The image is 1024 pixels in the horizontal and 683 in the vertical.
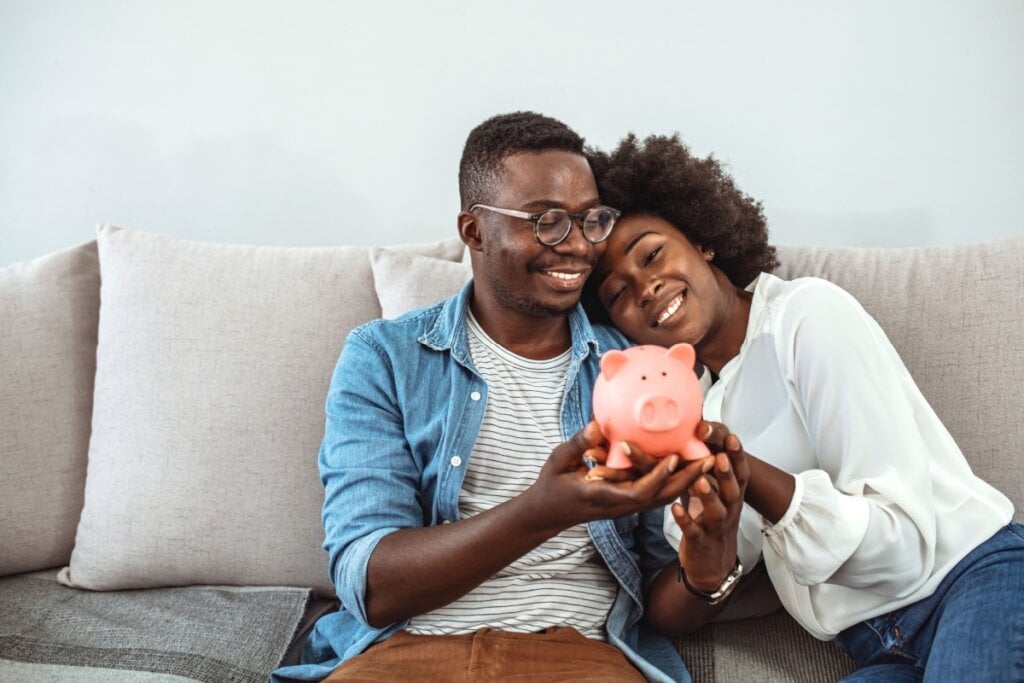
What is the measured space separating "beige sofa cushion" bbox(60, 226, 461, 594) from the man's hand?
32.5 inches

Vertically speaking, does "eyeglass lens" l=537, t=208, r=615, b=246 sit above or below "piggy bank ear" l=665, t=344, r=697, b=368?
above

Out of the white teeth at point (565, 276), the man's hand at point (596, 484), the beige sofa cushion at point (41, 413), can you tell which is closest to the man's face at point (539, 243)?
the white teeth at point (565, 276)

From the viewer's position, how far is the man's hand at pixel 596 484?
1.14 metres

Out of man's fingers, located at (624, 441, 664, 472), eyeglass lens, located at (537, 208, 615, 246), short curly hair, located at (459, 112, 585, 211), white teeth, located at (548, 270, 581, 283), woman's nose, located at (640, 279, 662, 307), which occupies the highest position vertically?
short curly hair, located at (459, 112, 585, 211)

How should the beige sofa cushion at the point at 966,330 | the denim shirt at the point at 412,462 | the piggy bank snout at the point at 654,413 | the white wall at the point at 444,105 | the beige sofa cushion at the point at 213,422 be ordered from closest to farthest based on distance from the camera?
the piggy bank snout at the point at 654,413
the denim shirt at the point at 412,462
the beige sofa cushion at the point at 966,330
the beige sofa cushion at the point at 213,422
the white wall at the point at 444,105

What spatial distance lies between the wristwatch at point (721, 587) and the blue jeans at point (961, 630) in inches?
9.1

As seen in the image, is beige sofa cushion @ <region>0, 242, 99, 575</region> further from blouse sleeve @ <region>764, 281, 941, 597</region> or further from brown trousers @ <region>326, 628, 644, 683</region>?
blouse sleeve @ <region>764, 281, 941, 597</region>

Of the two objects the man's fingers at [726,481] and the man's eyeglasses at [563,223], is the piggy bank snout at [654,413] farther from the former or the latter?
the man's eyeglasses at [563,223]

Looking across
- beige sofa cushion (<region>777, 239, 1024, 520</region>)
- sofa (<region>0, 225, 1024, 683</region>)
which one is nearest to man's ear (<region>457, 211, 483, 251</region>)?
sofa (<region>0, 225, 1024, 683</region>)

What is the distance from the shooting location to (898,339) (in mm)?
1803

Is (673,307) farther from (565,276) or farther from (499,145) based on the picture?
(499,145)

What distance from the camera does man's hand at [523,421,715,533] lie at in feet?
3.75

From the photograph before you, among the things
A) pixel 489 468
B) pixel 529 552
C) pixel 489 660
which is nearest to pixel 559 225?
pixel 489 468

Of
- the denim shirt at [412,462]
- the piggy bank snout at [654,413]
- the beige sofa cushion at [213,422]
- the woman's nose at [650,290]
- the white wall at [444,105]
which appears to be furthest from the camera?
the white wall at [444,105]
